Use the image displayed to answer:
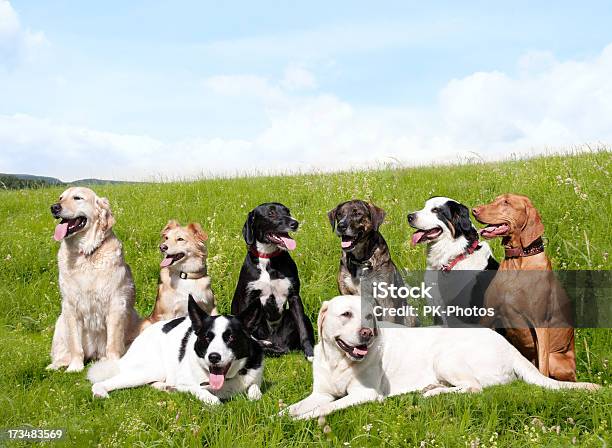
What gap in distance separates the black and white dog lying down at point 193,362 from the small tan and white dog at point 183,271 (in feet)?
2.21

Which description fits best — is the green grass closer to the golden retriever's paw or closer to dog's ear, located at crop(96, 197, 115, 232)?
the golden retriever's paw

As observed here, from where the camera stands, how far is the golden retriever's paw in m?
7.14

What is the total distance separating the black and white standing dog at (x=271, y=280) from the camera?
7.16 metres

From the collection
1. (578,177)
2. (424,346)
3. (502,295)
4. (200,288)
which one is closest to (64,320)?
(200,288)

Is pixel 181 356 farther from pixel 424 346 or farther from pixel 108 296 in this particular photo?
pixel 424 346

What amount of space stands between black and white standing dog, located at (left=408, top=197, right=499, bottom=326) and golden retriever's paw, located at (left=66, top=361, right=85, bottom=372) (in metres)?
4.20

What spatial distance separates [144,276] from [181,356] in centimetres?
419

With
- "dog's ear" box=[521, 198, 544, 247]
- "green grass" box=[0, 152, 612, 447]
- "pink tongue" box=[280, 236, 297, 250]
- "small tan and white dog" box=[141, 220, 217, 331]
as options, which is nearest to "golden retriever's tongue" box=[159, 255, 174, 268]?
"small tan and white dog" box=[141, 220, 217, 331]

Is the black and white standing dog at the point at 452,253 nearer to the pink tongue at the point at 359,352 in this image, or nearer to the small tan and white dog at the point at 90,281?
the pink tongue at the point at 359,352

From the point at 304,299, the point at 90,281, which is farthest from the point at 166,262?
the point at 304,299

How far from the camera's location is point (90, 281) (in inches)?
285

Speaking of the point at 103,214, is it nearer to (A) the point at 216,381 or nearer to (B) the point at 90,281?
(B) the point at 90,281

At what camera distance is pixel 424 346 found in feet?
20.1

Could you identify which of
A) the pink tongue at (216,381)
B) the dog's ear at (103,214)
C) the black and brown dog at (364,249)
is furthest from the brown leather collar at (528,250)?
the dog's ear at (103,214)
